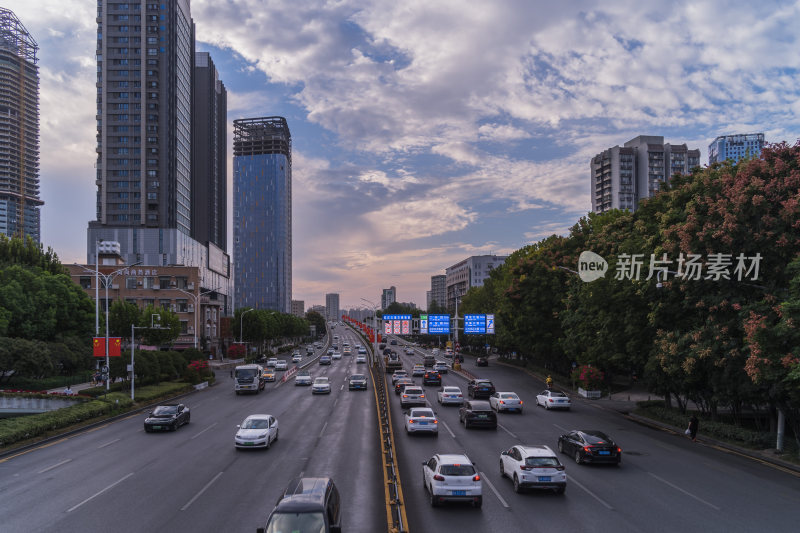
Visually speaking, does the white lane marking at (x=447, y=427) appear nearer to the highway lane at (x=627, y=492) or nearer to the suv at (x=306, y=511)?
the highway lane at (x=627, y=492)

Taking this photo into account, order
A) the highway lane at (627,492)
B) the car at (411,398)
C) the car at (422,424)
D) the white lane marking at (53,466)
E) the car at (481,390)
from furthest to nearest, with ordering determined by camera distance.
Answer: the car at (481,390), the car at (411,398), the car at (422,424), the white lane marking at (53,466), the highway lane at (627,492)

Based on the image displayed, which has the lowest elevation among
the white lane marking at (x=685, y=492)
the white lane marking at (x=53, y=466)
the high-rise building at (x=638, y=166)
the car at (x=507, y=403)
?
the car at (x=507, y=403)

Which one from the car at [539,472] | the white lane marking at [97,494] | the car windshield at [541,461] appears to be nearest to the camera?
the white lane marking at [97,494]

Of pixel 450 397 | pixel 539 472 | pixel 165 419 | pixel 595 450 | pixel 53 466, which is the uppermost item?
pixel 539 472

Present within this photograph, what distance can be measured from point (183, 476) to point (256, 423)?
19.6ft

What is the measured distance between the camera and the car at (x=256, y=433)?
25531 mm

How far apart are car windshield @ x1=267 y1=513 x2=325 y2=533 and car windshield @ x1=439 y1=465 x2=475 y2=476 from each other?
6.16 meters

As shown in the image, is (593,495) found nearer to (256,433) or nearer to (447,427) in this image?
(447,427)

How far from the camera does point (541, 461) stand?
61.0 ft

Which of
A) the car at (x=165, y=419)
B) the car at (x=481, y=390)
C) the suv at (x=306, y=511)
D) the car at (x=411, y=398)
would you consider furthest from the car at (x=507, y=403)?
the suv at (x=306, y=511)

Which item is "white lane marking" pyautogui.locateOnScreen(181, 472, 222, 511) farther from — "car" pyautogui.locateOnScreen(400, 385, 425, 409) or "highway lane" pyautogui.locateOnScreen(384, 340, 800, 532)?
"car" pyautogui.locateOnScreen(400, 385, 425, 409)

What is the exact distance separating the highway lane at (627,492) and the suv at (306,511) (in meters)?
3.41

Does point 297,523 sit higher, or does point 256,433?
point 297,523

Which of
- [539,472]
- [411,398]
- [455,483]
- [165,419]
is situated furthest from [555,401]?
[455,483]
